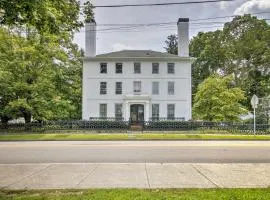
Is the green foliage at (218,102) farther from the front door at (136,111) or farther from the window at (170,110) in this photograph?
the front door at (136,111)

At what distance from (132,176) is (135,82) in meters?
30.7

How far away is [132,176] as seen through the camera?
8.45m

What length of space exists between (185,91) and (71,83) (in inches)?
526

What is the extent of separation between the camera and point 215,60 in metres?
53.0

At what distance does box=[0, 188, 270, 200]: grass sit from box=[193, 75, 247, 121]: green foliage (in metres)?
28.6

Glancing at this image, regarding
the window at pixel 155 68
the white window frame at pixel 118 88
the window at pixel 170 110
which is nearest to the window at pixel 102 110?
the white window frame at pixel 118 88

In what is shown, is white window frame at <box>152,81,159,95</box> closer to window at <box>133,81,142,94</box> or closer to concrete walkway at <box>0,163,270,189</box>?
window at <box>133,81,142,94</box>

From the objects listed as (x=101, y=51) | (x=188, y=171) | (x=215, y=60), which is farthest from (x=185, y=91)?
(x=188, y=171)

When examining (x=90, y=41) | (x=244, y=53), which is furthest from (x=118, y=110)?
(x=244, y=53)

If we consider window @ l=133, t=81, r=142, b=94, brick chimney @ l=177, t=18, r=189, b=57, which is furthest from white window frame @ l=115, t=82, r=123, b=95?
brick chimney @ l=177, t=18, r=189, b=57

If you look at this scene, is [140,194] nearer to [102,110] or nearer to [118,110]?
[118,110]

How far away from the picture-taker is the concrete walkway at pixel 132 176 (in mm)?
7391

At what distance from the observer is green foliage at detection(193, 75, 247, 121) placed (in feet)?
113

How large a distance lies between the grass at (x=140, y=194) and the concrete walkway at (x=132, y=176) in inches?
22.4
